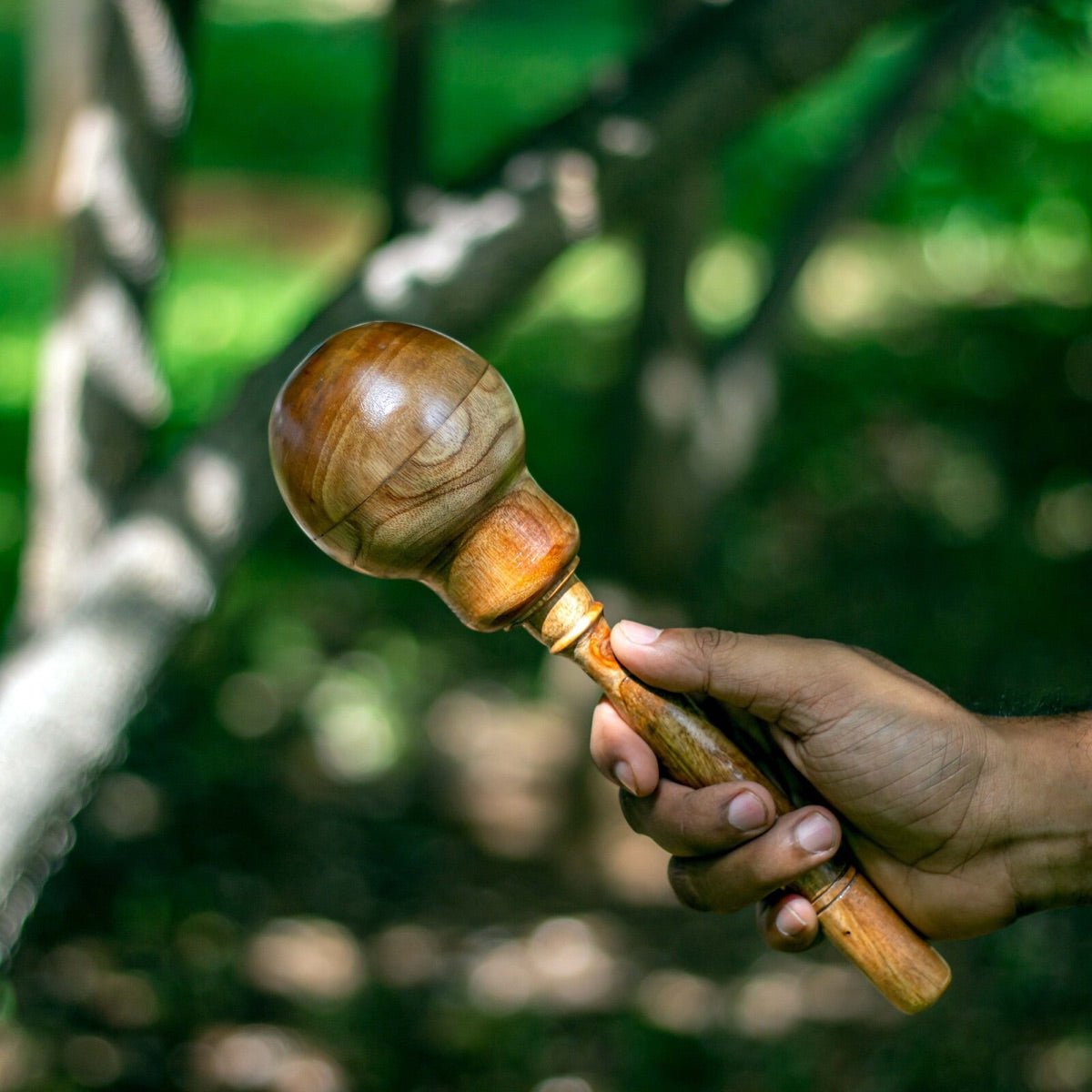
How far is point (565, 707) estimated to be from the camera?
485cm

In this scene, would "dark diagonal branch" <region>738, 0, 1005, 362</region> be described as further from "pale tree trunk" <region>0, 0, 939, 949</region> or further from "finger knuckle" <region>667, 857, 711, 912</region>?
"finger knuckle" <region>667, 857, 711, 912</region>

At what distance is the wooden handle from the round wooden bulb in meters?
0.08

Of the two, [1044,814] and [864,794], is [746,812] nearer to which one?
[864,794]

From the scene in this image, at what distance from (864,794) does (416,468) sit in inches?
30.6

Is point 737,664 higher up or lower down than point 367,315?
higher up

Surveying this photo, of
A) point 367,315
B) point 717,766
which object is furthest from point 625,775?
point 367,315

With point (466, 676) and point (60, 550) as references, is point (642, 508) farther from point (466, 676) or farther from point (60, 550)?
point (60, 550)

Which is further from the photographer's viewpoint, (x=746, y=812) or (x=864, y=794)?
(x=864, y=794)

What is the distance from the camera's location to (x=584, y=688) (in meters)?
4.78

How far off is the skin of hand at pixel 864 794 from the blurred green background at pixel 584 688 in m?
0.22

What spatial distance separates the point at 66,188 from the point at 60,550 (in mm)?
836

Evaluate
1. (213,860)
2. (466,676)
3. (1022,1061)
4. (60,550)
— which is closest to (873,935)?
(60,550)

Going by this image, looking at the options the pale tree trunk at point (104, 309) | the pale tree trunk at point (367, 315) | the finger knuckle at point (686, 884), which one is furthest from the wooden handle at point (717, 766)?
the pale tree trunk at point (104, 309)

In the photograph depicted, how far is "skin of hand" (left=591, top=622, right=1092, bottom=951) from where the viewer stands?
1724 mm
